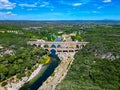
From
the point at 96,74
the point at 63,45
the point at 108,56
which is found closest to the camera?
the point at 96,74

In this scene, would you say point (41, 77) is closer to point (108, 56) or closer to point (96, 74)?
point (96, 74)

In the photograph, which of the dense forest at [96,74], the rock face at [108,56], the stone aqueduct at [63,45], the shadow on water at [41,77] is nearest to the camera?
the dense forest at [96,74]

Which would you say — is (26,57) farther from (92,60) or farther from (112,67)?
(112,67)

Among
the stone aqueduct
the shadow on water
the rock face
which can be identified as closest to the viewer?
the shadow on water

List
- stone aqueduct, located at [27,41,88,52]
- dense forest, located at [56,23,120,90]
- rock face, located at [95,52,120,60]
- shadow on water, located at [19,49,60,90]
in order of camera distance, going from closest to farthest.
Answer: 1. dense forest, located at [56,23,120,90]
2. shadow on water, located at [19,49,60,90]
3. rock face, located at [95,52,120,60]
4. stone aqueduct, located at [27,41,88,52]

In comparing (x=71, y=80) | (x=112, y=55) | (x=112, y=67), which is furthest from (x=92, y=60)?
(x=71, y=80)

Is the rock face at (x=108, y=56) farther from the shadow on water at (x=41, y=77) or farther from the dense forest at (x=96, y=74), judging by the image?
the shadow on water at (x=41, y=77)

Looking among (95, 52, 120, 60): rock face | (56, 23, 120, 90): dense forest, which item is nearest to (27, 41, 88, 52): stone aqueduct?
(95, 52, 120, 60): rock face

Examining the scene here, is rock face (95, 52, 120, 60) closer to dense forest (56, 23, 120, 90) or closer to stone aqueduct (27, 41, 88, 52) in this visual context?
dense forest (56, 23, 120, 90)

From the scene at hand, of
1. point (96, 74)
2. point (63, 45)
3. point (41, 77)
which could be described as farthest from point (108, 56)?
point (63, 45)

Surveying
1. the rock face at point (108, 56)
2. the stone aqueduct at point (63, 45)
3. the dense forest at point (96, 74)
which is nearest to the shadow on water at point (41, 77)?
the dense forest at point (96, 74)

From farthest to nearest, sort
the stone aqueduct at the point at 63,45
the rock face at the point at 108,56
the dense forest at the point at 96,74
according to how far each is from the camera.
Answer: the stone aqueduct at the point at 63,45 → the rock face at the point at 108,56 → the dense forest at the point at 96,74
